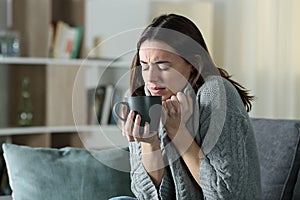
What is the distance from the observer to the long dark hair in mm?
1763

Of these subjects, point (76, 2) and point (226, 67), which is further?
point (226, 67)

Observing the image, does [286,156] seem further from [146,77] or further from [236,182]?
[146,77]

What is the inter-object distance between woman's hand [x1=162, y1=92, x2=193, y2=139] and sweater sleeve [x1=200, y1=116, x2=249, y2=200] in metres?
0.13

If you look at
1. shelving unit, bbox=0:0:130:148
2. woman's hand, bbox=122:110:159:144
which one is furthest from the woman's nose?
shelving unit, bbox=0:0:130:148

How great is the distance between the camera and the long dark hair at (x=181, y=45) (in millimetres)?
1763

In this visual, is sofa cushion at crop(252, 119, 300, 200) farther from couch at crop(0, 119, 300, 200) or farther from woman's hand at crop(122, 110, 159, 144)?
woman's hand at crop(122, 110, 159, 144)

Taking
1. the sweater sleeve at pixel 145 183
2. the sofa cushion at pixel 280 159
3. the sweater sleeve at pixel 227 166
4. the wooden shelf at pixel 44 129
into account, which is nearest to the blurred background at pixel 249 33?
the wooden shelf at pixel 44 129

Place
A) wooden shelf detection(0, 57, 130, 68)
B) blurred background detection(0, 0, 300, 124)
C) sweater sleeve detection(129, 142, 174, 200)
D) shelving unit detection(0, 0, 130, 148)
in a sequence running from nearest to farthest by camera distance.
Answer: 1. sweater sleeve detection(129, 142, 174, 200)
2. wooden shelf detection(0, 57, 130, 68)
3. shelving unit detection(0, 0, 130, 148)
4. blurred background detection(0, 0, 300, 124)

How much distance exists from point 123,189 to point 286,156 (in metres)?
0.54

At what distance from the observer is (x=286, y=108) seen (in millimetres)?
3875

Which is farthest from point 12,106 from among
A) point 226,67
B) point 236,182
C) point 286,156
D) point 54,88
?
point 236,182

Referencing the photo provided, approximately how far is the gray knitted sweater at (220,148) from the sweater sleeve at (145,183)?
0.17 ft

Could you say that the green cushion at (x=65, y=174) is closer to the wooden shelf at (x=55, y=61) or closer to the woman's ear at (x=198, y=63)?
the woman's ear at (x=198, y=63)

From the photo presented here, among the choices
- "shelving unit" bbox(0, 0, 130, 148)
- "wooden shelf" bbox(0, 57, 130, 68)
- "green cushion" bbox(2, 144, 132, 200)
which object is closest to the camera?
"green cushion" bbox(2, 144, 132, 200)
